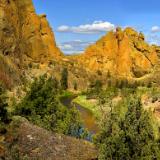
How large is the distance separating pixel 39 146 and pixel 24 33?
492 feet

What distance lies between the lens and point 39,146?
80.2 ft

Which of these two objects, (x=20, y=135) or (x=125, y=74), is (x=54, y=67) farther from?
(x=20, y=135)

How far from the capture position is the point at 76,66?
599ft

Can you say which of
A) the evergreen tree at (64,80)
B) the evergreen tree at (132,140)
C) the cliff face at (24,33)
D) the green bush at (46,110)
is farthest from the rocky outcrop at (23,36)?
the evergreen tree at (132,140)

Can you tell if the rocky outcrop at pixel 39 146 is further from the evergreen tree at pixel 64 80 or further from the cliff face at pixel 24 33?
the evergreen tree at pixel 64 80

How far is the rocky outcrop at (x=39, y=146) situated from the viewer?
2328 cm

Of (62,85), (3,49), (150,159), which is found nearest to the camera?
(150,159)

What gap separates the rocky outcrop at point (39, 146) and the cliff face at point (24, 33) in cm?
11405

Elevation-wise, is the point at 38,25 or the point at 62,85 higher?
the point at 38,25

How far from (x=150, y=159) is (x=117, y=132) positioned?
2.01 meters

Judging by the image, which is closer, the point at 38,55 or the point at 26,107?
the point at 26,107

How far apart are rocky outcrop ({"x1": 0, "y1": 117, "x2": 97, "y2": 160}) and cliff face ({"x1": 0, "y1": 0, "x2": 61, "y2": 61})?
114 meters

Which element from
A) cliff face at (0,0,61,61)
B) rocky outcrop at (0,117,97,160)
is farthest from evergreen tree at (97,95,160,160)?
cliff face at (0,0,61,61)

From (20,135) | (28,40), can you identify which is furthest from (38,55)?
(20,135)
